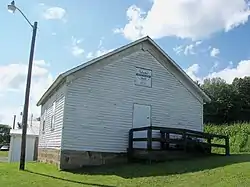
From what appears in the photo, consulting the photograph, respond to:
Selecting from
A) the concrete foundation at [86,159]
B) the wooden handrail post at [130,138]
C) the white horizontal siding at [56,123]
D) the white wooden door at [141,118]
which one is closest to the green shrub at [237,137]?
the white wooden door at [141,118]

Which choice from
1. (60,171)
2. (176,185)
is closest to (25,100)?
(60,171)

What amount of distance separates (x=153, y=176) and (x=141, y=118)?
22.8 feet

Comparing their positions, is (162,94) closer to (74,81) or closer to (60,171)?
(74,81)

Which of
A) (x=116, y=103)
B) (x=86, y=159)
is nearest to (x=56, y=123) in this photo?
(x=86, y=159)

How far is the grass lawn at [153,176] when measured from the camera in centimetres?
1132

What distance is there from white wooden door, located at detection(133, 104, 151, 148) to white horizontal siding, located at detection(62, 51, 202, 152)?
0.26 meters

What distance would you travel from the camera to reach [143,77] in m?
20.2

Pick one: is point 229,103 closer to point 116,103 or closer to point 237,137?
point 237,137

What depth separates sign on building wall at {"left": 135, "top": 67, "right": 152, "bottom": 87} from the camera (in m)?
20.0

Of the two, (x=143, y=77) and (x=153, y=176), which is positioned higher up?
(x=143, y=77)

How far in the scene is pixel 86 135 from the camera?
18.0 metres

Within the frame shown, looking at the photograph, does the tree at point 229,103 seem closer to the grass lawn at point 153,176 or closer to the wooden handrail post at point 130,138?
the wooden handrail post at point 130,138

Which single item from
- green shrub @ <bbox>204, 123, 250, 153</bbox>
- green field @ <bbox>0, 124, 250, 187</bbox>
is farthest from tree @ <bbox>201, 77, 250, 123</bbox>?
green field @ <bbox>0, 124, 250, 187</bbox>

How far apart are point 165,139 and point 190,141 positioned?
6.84 ft
